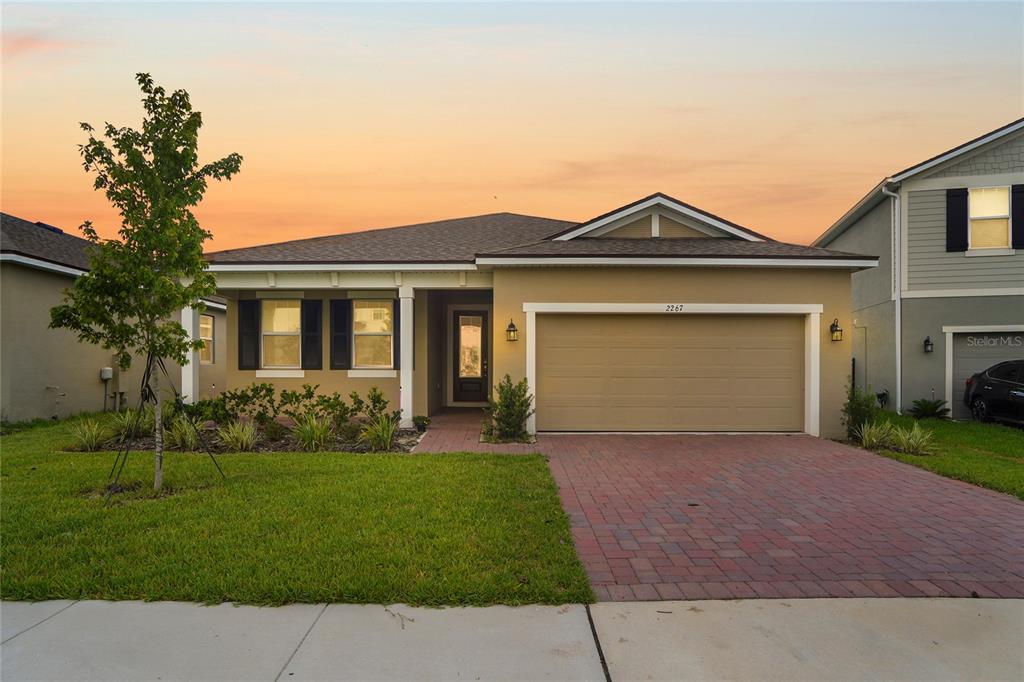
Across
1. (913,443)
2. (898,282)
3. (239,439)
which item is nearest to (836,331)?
(913,443)

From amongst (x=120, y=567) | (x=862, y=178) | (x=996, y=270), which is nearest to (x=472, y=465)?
(x=120, y=567)

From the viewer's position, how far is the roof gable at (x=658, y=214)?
38.0 feet

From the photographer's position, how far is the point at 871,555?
4.70m

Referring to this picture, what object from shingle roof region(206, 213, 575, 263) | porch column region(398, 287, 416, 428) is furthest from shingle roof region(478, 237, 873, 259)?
porch column region(398, 287, 416, 428)

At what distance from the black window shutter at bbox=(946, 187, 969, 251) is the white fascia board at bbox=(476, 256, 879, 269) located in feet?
17.3

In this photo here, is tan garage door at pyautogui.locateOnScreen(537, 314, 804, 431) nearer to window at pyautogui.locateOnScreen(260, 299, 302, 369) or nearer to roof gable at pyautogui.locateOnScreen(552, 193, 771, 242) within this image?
roof gable at pyautogui.locateOnScreen(552, 193, 771, 242)

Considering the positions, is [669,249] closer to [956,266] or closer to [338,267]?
[338,267]

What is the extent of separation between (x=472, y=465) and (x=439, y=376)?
6959mm

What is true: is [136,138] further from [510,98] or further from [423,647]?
[510,98]

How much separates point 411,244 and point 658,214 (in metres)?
5.62

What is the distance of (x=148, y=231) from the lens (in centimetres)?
628

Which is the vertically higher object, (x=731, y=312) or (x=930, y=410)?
(x=731, y=312)

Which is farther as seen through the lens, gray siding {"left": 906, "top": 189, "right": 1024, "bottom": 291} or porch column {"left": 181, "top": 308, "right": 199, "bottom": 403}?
gray siding {"left": 906, "top": 189, "right": 1024, "bottom": 291}

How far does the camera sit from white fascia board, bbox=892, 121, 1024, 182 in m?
13.2
